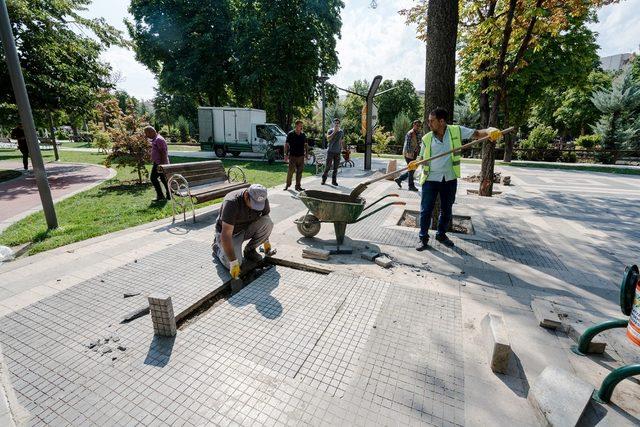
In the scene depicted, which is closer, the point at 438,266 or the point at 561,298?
the point at 561,298

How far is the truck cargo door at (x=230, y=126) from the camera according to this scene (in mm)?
19500

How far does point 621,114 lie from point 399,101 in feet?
68.0

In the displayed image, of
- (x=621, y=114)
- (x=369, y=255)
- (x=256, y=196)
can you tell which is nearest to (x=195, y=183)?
(x=256, y=196)

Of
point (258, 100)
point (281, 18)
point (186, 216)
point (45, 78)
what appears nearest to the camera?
point (186, 216)

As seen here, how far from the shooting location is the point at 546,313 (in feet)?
9.78

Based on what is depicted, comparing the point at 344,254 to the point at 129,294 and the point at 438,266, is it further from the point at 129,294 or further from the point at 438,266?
the point at 129,294

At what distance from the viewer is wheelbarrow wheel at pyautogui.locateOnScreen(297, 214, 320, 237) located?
16.5ft

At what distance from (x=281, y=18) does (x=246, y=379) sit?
75.6 ft

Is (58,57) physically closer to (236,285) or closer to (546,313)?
(236,285)

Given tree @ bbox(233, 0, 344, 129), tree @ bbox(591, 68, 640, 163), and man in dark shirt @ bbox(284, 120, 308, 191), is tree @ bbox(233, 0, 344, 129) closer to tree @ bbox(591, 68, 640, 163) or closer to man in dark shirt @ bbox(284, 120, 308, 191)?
man in dark shirt @ bbox(284, 120, 308, 191)

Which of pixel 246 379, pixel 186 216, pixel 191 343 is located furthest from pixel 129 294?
pixel 186 216

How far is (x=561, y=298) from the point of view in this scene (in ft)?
11.3

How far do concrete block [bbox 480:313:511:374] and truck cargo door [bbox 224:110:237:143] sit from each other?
19.2 metres

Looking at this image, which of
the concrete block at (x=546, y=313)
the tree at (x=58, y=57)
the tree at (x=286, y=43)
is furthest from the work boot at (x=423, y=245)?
the tree at (x=286, y=43)
